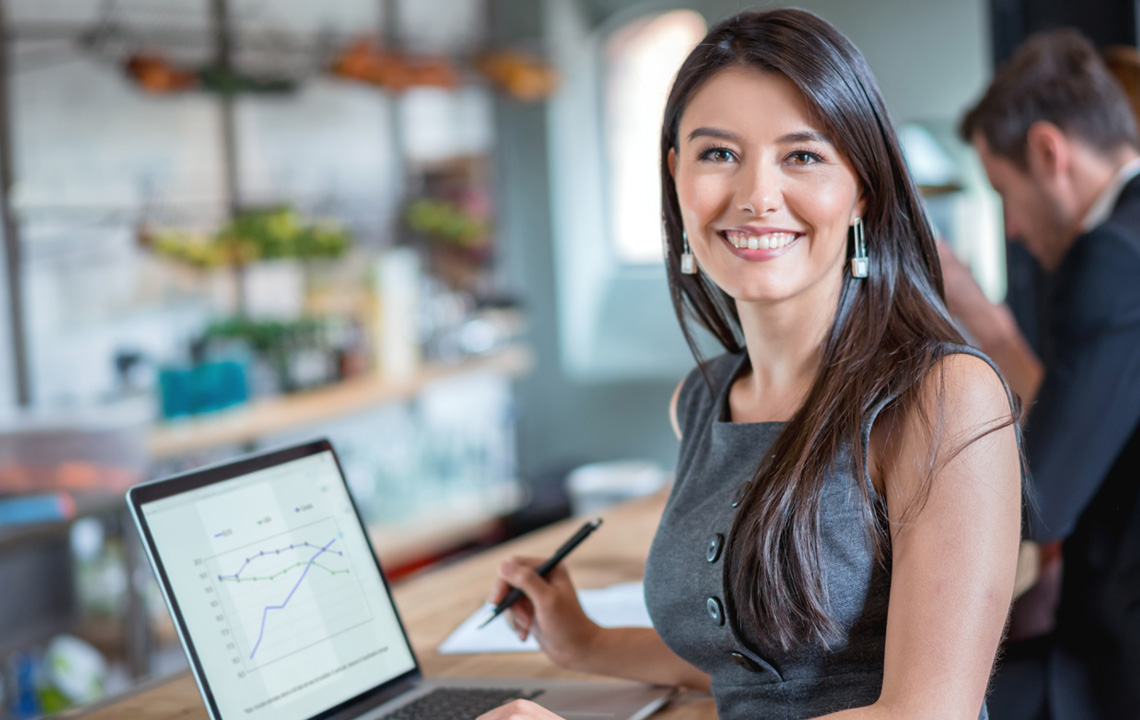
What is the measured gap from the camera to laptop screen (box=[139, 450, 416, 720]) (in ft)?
3.63

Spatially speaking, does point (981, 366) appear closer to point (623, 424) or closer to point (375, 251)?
point (375, 251)

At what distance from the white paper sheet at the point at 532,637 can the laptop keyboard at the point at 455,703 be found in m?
0.16

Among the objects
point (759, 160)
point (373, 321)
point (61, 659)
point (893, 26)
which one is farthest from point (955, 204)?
point (61, 659)

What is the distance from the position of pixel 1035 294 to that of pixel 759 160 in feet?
7.52

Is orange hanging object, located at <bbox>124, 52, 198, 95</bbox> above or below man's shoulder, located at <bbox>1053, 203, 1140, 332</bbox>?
above

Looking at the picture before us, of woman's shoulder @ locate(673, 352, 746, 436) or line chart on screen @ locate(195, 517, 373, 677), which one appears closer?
line chart on screen @ locate(195, 517, 373, 677)

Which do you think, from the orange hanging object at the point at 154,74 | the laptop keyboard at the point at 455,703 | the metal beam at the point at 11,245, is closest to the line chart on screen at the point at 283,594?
the laptop keyboard at the point at 455,703

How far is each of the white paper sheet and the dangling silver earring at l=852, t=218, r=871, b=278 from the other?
543 millimetres

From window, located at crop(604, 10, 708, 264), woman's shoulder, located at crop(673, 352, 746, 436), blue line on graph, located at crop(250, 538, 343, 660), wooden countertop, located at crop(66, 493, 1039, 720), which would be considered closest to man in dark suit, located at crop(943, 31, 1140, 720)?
wooden countertop, located at crop(66, 493, 1039, 720)

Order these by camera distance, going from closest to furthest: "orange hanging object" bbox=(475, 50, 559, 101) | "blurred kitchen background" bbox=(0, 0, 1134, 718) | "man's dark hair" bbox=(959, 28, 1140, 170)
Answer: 1. "man's dark hair" bbox=(959, 28, 1140, 170)
2. "blurred kitchen background" bbox=(0, 0, 1134, 718)
3. "orange hanging object" bbox=(475, 50, 559, 101)

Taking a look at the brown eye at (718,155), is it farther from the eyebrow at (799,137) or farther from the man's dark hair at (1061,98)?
the man's dark hair at (1061,98)

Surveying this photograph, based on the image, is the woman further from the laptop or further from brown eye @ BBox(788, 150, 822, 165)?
the laptop

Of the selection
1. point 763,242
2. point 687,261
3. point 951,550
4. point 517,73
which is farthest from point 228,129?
point 951,550

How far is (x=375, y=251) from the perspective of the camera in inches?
204
